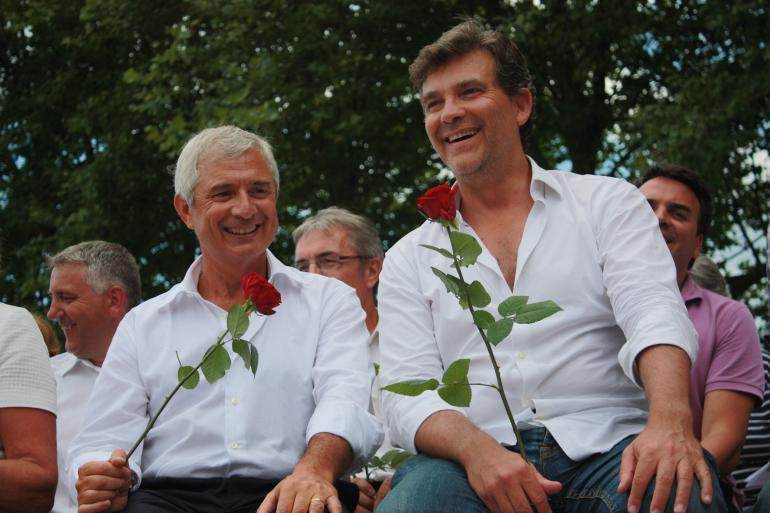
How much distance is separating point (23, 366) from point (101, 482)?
48 cm

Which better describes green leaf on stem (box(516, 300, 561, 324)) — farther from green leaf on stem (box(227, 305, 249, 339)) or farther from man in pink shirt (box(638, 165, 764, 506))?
man in pink shirt (box(638, 165, 764, 506))

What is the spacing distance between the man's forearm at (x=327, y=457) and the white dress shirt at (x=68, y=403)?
1526 millimetres

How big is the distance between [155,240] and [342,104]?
413 centimetres

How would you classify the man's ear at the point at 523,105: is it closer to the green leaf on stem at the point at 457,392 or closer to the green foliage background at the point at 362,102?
the green leaf on stem at the point at 457,392

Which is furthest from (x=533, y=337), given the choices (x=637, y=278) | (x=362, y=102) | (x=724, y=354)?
(x=362, y=102)

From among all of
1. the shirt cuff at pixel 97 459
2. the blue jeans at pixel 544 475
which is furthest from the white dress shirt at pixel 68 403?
the blue jeans at pixel 544 475

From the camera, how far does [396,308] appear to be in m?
3.37

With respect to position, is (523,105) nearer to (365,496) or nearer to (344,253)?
(365,496)

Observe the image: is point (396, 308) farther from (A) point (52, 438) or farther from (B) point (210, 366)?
(A) point (52, 438)

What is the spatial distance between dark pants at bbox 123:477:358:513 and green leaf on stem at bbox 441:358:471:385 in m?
0.88

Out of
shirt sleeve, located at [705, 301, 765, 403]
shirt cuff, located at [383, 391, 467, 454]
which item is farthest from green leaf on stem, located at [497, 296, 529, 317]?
shirt sleeve, located at [705, 301, 765, 403]

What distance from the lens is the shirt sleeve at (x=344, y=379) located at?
326cm

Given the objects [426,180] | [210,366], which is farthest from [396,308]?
[426,180]

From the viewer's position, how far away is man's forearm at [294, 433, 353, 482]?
3072 mm
